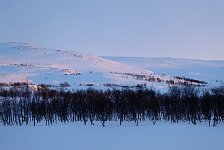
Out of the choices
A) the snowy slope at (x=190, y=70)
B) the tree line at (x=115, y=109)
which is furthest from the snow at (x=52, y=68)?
the snowy slope at (x=190, y=70)

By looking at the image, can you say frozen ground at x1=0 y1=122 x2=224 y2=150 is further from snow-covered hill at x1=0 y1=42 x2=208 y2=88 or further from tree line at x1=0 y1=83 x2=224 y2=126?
snow-covered hill at x1=0 y1=42 x2=208 y2=88

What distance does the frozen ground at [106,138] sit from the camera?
3283 cm

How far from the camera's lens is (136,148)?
32250 mm

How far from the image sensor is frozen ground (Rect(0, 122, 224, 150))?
1292 inches

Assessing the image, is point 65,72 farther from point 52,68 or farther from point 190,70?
point 190,70

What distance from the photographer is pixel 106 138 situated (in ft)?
130

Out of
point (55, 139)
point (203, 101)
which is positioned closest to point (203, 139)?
point (55, 139)

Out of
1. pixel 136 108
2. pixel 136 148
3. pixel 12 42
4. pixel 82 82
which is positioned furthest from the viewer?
pixel 12 42

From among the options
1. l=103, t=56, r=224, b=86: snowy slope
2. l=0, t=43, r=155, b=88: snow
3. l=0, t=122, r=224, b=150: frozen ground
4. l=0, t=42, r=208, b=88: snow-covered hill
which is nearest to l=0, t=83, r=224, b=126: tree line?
l=0, t=122, r=224, b=150: frozen ground

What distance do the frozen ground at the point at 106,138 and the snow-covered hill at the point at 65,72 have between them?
4292 centimetres

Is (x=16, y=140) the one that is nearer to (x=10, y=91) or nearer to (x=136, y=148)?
(x=136, y=148)

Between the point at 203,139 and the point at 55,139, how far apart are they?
15.1m

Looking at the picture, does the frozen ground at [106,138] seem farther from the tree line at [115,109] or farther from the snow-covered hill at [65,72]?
the snow-covered hill at [65,72]

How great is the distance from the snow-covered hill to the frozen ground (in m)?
42.9
